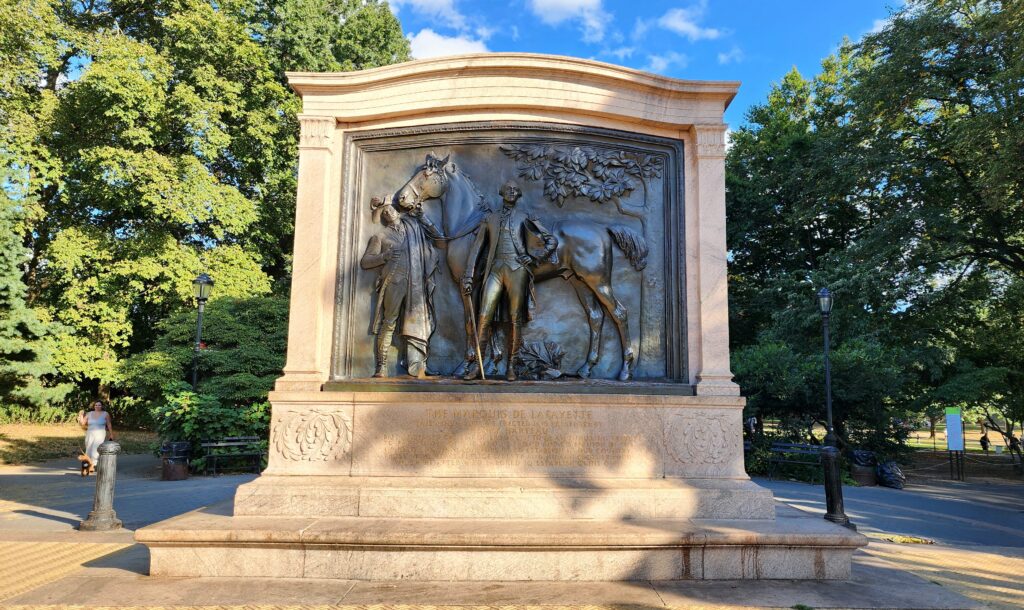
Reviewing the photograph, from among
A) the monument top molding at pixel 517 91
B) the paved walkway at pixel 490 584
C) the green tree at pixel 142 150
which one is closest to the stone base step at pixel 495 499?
the paved walkway at pixel 490 584

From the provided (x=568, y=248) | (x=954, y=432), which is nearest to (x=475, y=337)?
(x=568, y=248)

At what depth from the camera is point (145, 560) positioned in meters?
6.86

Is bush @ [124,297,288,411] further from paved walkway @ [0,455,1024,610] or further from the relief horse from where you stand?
the relief horse

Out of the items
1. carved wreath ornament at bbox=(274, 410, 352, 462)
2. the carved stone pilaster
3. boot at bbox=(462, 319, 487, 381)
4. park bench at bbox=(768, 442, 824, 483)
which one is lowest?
park bench at bbox=(768, 442, 824, 483)

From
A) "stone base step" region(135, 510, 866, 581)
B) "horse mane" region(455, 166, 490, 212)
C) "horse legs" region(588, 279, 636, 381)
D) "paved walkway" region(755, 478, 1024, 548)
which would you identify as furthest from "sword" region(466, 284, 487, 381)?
"paved walkway" region(755, 478, 1024, 548)

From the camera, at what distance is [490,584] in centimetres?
593

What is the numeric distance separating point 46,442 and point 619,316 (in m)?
23.5

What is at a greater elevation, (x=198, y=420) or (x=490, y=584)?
(x=198, y=420)

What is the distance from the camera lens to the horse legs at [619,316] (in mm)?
7824

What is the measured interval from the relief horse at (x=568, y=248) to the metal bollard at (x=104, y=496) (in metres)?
5.40

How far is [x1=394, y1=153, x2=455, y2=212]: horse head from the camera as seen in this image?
7.95m

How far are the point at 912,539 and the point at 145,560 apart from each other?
33.6ft

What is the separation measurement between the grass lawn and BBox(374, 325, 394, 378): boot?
13762 millimetres

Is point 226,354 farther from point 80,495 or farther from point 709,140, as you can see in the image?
point 709,140
